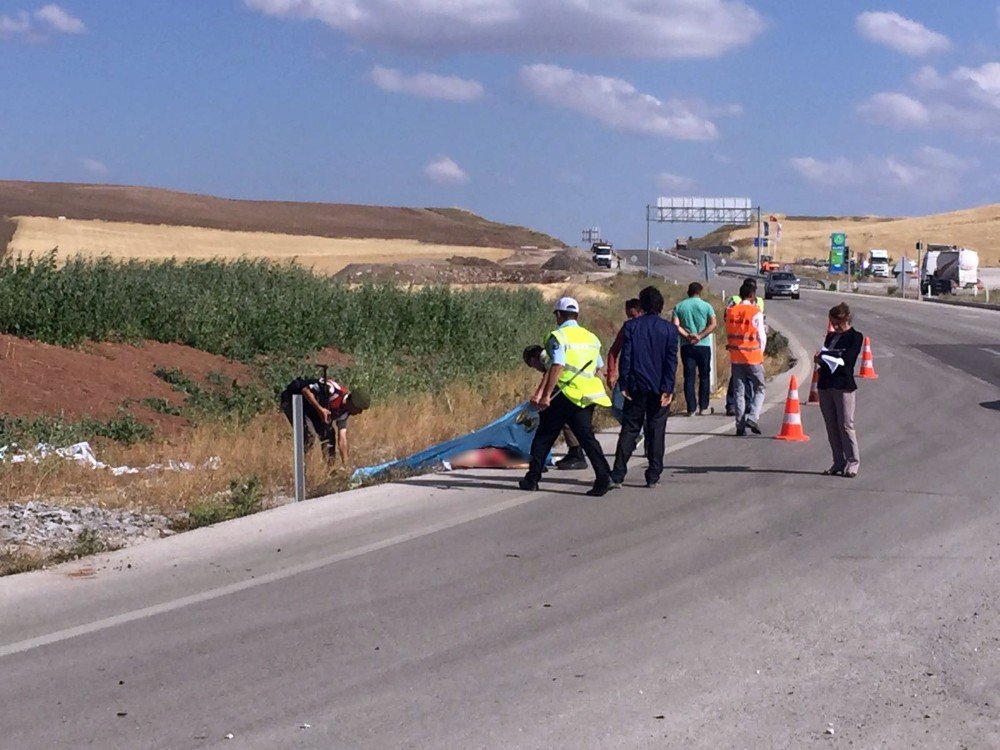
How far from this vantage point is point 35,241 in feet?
223

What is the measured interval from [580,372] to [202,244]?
74260mm

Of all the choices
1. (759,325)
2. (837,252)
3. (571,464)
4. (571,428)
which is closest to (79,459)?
(571,428)

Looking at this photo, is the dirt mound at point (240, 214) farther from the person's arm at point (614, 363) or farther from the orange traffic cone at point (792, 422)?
the person's arm at point (614, 363)

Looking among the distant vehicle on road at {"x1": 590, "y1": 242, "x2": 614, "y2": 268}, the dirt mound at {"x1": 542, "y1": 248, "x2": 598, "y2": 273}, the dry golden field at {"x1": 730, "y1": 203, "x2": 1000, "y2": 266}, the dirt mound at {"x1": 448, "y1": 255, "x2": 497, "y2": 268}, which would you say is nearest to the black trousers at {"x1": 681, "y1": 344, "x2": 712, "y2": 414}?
the dirt mound at {"x1": 448, "y1": 255, "x2": 497, "y2": 268}

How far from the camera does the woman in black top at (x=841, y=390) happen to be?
42.0 ft

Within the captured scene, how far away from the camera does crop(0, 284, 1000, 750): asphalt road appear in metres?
5.96

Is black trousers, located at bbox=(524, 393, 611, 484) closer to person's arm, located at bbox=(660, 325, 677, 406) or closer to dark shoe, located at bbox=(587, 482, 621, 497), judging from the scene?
dark shoe, located at bbox=(587, 482, 621, 497)

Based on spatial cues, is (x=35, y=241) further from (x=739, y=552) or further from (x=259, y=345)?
(x=739, y=552)

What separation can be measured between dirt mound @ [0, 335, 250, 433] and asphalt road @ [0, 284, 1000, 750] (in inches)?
222

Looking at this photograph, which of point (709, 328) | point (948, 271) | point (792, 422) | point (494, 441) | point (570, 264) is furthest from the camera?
point (570, 264)

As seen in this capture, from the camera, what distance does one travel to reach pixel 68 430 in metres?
14.7

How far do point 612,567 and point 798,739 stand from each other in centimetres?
342

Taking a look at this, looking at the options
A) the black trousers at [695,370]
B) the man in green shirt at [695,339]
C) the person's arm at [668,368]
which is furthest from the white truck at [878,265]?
the person's arm at [668,368]

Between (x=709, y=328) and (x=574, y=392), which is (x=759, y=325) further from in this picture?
(x=574, y=392)
